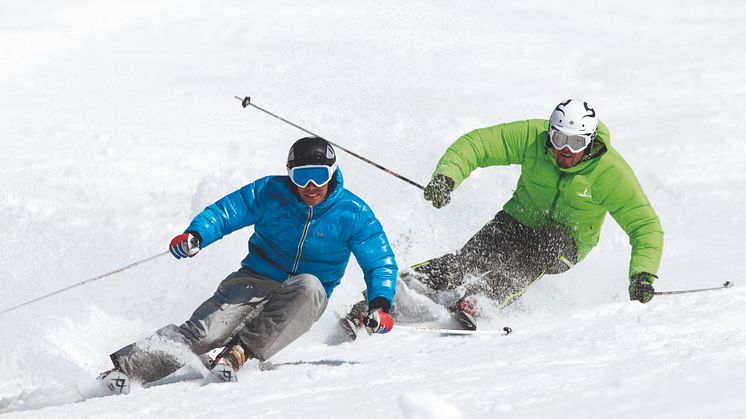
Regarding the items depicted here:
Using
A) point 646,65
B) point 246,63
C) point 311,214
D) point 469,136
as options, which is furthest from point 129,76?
point 311,214

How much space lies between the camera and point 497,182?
10.4 m

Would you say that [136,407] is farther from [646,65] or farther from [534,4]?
[534,4]

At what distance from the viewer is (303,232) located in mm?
5387

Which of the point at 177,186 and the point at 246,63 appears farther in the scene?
the point at 246,63

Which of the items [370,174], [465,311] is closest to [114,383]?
[465,311]

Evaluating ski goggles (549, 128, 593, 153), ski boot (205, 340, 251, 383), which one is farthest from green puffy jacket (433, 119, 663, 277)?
ski boot (205, 340, 251, 383)

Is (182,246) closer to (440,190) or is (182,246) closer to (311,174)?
(311,174)

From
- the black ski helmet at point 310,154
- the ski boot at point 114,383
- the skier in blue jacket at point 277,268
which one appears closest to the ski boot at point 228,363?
the skier in blue jacket at point 277,268

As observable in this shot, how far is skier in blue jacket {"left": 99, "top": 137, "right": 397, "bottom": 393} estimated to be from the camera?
498 centimetres

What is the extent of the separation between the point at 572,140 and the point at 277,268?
2.04m

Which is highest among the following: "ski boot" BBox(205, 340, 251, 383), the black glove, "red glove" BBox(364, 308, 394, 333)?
the black glove

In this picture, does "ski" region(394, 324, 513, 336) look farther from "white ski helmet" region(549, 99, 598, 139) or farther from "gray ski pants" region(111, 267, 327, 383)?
"white ski helmet" region(549, 99, 598, 139)

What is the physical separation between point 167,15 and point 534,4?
760cm

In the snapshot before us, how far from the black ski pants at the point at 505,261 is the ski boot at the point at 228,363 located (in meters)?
1.77
